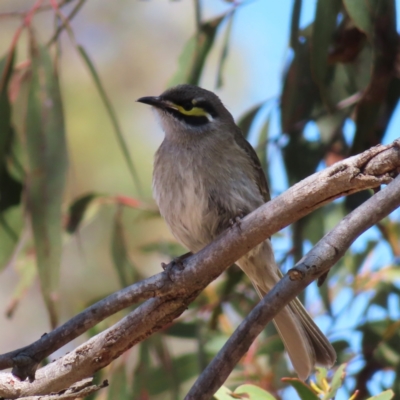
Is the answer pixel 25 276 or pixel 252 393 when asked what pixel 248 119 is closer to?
pixel 25 276

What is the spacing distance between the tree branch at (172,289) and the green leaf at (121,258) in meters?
1.39

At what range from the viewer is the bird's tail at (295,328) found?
2.58m

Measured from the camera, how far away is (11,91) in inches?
135

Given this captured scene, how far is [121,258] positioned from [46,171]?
29.6 inches

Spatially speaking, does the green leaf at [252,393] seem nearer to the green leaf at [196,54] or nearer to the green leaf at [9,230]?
the green leaf at [9,230]

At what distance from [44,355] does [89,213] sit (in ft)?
5.94

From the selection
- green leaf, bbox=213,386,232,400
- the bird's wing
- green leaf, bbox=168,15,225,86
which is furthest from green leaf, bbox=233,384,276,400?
green leaf, bbox=168,15,225,86

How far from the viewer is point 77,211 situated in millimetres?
3652

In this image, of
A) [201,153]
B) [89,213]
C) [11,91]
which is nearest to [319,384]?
[201,153]

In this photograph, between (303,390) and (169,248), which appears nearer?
(303,390)

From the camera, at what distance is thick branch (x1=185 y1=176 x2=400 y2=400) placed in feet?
5.49

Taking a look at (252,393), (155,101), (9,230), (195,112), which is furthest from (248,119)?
(252,393)

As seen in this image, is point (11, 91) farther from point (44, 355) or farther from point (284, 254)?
point (44, 355)

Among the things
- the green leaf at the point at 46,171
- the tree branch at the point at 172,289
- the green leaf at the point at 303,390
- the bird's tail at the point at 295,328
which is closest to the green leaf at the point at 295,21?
the bird's tail at the point at 295,328
